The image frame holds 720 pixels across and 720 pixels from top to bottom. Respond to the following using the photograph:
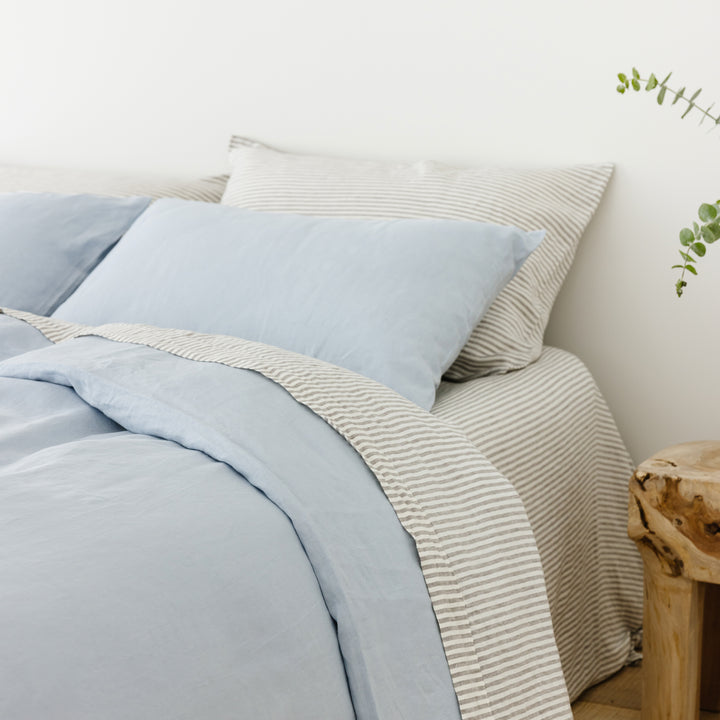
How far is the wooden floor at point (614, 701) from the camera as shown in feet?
5.54

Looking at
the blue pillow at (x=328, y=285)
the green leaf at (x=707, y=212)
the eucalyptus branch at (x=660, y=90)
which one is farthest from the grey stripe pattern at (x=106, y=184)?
the green leaf at (x=707, y=212)

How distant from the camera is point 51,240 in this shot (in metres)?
1.94

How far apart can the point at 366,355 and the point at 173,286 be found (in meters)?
0.38

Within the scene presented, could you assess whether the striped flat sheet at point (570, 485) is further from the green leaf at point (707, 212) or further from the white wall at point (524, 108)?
the green leaf at point (707, 212)

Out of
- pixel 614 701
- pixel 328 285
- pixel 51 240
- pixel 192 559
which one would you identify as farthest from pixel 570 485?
pixel 51 240

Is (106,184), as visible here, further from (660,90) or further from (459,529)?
(459,529)

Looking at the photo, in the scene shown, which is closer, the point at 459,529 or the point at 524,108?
the point at 459,529

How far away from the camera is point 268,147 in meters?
2.31

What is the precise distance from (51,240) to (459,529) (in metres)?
1.16

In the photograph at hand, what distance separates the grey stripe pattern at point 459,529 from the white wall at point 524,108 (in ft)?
2.79

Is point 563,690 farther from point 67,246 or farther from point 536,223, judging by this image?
point 67,246

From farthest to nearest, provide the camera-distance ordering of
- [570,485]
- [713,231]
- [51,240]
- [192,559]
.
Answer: [51,240] → [570,485] → [713,231] → [192,559]

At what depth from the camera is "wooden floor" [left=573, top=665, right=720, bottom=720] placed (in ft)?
5.54

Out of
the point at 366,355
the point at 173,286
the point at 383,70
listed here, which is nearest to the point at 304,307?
the point at 366,355
